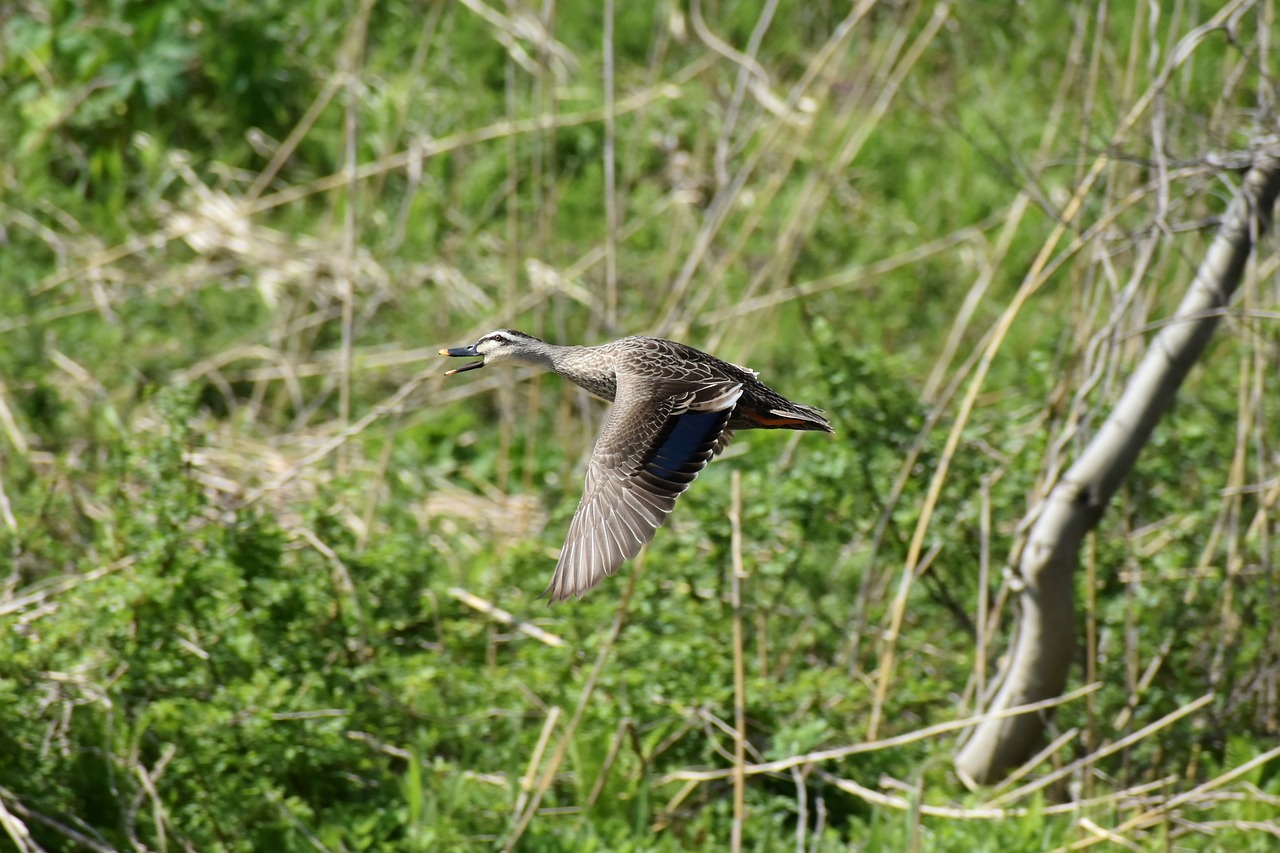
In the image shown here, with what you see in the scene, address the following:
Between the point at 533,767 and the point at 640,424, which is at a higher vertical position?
the point at 640,424

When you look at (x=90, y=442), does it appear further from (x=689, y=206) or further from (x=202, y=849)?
(x=689, y=206)

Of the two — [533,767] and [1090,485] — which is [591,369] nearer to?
[533,767]

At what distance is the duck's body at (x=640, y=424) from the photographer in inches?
116

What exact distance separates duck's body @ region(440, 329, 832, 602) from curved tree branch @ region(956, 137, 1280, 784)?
1095 millimetres

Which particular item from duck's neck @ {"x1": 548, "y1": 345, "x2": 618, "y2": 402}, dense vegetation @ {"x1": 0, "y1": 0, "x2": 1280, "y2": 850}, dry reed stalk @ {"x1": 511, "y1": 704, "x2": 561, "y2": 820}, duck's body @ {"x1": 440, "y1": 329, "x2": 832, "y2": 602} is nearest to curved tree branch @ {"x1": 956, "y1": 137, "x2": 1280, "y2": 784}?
dense vegetation @ {"x1": 0, "y1": 0, "x2": 1280, "y2": 850}

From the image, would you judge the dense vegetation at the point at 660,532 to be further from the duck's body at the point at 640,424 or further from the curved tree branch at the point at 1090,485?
the duck's body at the point at 640,424

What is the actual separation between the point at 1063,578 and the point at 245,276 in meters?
4.39

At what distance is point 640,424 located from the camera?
3180mm

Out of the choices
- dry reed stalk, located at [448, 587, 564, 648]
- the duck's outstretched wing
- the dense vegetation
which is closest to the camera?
the duck's outstretched wing

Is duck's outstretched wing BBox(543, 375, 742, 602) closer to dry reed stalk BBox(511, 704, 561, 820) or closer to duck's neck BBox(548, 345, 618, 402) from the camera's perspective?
duck's neck BBox(548, 345, 618, 402)

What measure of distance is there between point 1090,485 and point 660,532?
144 centimetres

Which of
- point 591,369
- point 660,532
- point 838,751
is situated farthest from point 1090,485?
point 591,369

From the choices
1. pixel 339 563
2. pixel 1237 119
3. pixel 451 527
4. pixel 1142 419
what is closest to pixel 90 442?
pixel 451 527

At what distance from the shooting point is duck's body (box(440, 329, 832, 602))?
2.94m
